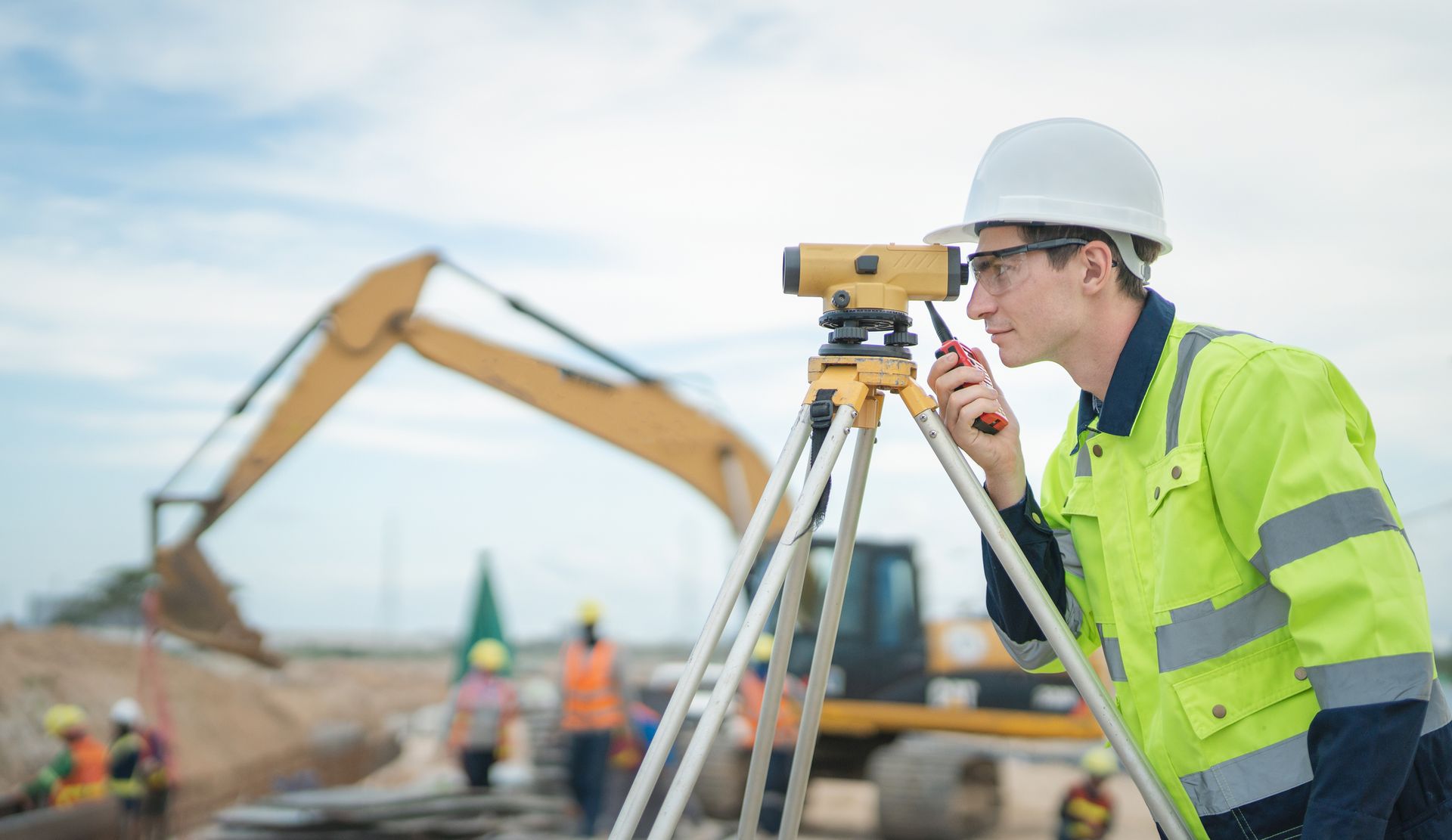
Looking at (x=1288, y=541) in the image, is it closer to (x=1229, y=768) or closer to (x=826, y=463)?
(x=1229, y=768)

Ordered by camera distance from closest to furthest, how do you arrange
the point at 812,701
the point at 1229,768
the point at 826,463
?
the point at 1229,768 → the point at 826,463 → the point at 812,701

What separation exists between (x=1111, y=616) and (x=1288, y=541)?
0.47 meters

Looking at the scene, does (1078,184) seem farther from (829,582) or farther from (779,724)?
(779,724)

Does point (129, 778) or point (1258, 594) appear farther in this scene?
point (129, 778)

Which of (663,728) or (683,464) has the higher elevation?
(683,464)

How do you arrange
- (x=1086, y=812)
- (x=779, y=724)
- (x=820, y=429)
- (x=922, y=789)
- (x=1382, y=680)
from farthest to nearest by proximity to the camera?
(x=922, y=789) < (x=779, y=724) < (x=1086, y=812) < (x=820, y=429) < (x=1382, y=680)

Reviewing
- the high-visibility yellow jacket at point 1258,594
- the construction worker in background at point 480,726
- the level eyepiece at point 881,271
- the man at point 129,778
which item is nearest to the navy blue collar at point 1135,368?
the high-visibility yellow jacket at point 1258,594

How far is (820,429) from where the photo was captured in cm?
219

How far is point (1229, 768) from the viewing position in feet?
5.93

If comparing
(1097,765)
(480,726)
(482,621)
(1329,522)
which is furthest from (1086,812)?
(482,621)

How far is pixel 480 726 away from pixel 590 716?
1.76 meters

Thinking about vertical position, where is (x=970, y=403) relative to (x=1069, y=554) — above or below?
above

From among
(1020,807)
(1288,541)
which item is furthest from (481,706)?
(1288,541)

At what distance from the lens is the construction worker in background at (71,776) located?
9875mm
